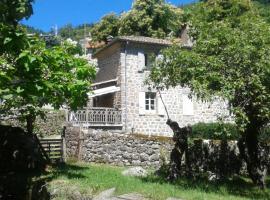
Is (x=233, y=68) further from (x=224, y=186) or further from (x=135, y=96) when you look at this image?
(x=135, y=96)

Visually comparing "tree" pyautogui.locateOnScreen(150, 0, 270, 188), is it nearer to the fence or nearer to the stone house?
the fence

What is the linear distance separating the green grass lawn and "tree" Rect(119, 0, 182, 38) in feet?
99.0

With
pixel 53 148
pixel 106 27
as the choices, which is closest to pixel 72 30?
pixel 106 27

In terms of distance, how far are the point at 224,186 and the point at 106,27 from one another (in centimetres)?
3574

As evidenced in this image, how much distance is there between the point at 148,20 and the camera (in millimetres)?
45281

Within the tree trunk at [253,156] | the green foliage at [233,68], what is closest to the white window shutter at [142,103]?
the tree trunk at [253,156]

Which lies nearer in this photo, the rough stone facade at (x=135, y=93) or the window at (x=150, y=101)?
the rough stone facade at (x=135, y=93)

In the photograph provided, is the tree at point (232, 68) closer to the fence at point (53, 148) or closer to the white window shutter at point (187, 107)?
the fence at point (53, 148)

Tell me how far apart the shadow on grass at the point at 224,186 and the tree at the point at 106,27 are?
33193 millimetres

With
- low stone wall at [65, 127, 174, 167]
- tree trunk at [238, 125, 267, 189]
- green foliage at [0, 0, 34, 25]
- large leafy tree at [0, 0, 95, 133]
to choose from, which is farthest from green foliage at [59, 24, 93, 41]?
green foliage at [0, 0, 34, 25]

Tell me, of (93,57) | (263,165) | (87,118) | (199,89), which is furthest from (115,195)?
(93,57)

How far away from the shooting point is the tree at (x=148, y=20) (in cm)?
4531

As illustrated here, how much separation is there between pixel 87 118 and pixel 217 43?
17062mm

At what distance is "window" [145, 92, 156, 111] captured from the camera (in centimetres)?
3269
